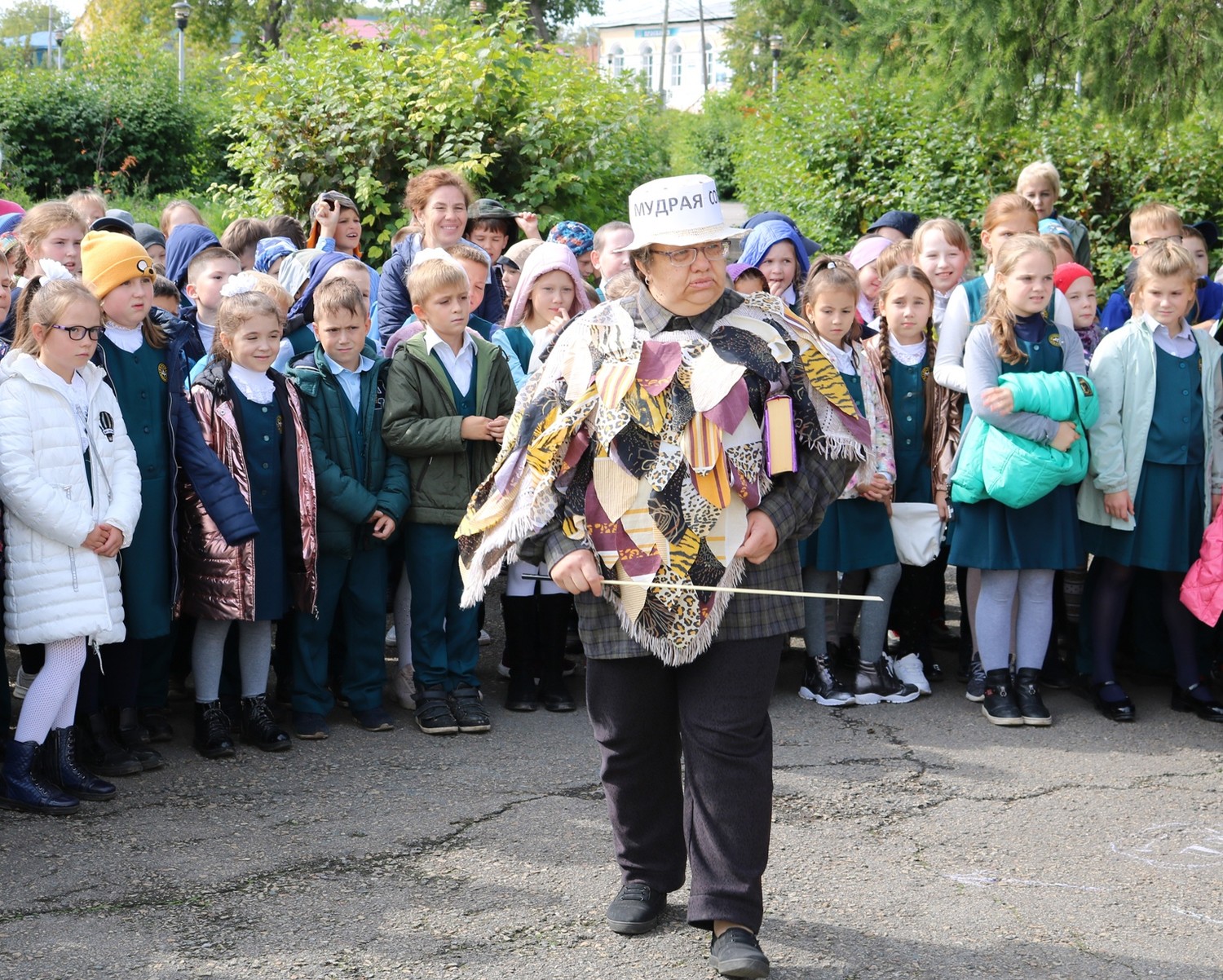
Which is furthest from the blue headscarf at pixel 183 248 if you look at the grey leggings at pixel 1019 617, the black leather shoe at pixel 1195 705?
the black leather shoe at pixel 1195 705

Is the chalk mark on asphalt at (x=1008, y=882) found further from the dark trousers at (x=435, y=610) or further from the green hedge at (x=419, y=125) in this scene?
the green hedge at (x=419, y=125)

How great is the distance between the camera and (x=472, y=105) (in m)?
9.13

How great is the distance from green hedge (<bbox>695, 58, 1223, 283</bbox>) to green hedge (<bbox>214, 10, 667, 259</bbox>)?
2764 millimetres

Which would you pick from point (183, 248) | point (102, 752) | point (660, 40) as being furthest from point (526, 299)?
point (660, 40)

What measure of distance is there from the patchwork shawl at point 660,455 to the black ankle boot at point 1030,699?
2655 mm

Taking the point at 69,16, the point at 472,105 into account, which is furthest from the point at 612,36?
the point at 472,105

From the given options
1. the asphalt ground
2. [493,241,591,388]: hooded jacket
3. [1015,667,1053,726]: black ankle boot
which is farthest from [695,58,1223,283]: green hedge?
the asphalt ground

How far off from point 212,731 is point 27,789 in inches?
32.0

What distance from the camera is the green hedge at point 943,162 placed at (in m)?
12.1

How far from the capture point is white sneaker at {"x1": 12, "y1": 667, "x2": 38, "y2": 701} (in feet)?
17.7

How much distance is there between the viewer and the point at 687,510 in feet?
11.8

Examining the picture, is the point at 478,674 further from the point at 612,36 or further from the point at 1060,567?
the point at 612,36

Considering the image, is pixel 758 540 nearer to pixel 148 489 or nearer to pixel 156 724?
pixel 148 489

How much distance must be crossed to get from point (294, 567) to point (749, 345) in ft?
8.64
